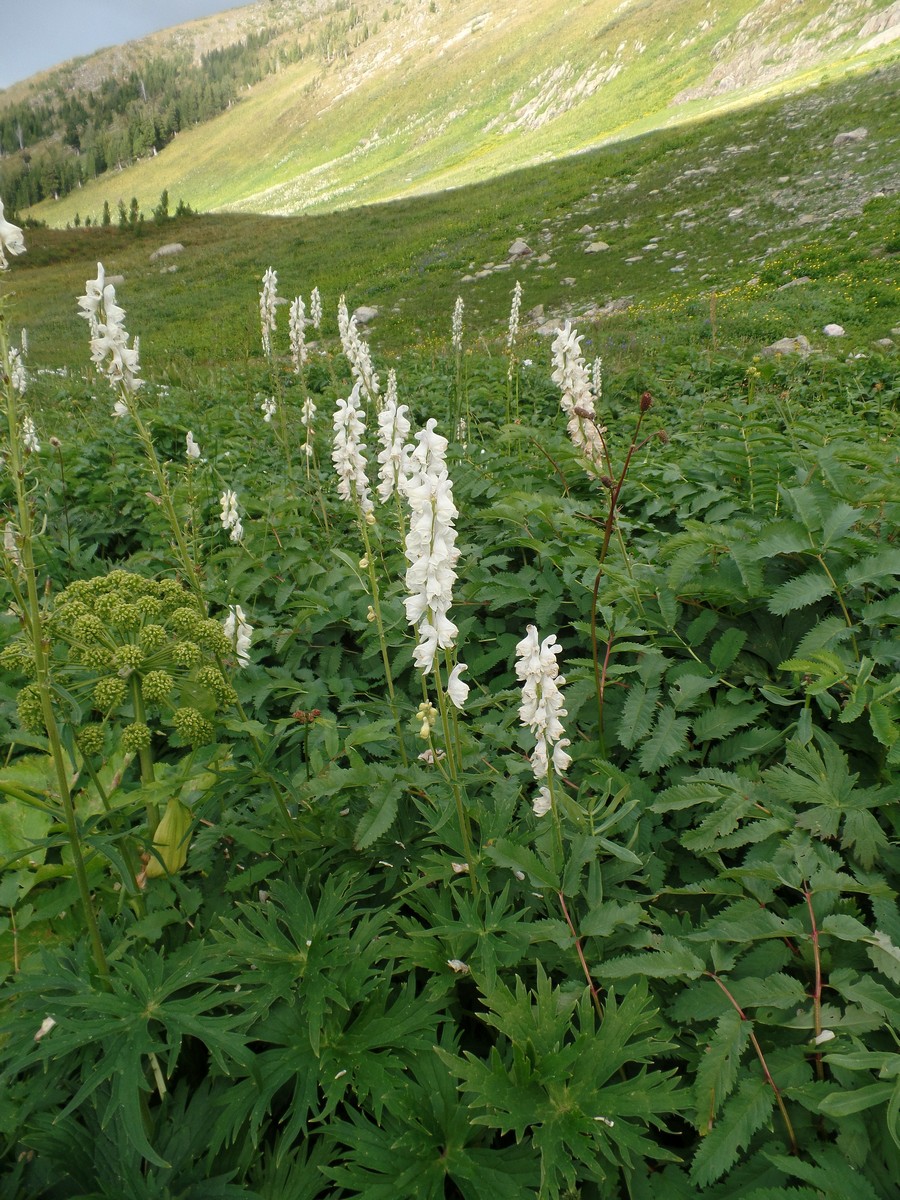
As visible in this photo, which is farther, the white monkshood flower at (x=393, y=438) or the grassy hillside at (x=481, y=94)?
the grassy hillside at (x=481, y=94)

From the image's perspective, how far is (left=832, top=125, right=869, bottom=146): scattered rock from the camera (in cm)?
2620

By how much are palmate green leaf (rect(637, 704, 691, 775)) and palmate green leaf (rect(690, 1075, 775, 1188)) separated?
1.00 m

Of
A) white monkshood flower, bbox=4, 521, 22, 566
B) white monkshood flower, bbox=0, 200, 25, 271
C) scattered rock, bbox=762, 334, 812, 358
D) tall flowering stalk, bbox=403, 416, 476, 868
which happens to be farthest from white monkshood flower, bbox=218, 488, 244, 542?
scattered rock, bbox=762, 334, 812, 358

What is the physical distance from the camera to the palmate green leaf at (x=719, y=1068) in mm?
1660

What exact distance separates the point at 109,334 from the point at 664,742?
2897 millimetres

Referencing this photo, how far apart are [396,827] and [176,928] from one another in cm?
82

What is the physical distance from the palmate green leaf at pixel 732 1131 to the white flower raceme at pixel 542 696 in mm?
906

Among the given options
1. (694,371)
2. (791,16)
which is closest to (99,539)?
(694,371)

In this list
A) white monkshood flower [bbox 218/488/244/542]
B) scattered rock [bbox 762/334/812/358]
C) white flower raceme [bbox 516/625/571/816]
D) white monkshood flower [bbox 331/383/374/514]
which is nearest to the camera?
white flower raceme [bbox 516/625/571/816]

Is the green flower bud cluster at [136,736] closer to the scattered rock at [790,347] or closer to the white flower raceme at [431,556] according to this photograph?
the white flower raceme at [431,556]

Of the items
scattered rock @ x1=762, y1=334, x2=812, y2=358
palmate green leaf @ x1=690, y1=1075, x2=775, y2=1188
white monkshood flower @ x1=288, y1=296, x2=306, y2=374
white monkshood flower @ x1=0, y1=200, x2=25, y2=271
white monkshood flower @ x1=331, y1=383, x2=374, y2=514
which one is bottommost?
scattered rock @ x1=762, y1=334, x2=812, y2=358

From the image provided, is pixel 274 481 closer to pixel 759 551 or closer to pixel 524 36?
pixel 759 551

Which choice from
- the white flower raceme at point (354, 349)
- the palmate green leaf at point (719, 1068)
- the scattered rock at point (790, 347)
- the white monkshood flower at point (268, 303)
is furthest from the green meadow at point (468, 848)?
the scattered rock at point (790, 347)

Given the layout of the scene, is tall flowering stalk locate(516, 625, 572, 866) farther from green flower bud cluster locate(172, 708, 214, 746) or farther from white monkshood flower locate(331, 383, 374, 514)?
white monkshood flower locate(331, 383, 374, 514)
